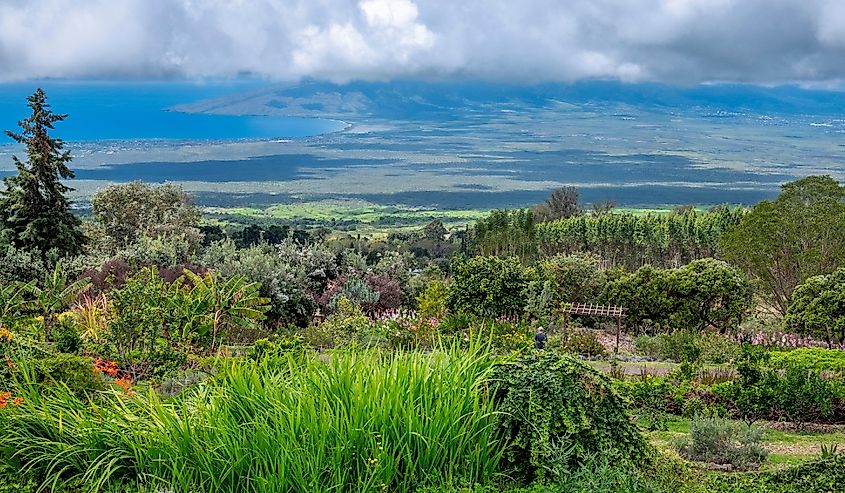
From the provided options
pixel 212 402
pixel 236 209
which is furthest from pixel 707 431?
pixel 236 209

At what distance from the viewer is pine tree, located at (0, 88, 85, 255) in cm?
2181

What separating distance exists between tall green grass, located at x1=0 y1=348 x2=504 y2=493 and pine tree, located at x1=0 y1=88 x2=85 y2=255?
18.1 m

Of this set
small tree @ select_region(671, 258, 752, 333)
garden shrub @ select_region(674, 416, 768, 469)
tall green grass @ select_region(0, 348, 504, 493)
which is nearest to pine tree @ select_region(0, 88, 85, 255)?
small tree @ select_region(671, 258, 752, 333)

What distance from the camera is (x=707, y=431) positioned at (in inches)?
273

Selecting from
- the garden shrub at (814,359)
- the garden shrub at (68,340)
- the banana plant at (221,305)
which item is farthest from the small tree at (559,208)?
the garden shrub at (68,340)

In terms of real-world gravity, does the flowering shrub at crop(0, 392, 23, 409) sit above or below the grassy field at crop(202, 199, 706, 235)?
above

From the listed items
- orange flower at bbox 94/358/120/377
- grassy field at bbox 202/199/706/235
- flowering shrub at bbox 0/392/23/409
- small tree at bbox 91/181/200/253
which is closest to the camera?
flowering shrub at bbox 0/392/23/409

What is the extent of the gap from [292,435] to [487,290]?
13.8 metres

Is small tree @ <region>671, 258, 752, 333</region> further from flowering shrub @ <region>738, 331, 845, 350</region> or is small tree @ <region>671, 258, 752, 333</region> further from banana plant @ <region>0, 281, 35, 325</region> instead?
banana plant @ <region>0, 281, 35, 325</region>

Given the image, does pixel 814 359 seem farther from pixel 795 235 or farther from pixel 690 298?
pixel 795 235

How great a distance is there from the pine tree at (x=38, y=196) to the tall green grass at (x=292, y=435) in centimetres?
1810

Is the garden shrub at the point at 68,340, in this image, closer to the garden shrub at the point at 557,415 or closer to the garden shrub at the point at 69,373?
the garden shrub at the point at 69,373

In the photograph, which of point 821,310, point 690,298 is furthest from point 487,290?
point 821,310

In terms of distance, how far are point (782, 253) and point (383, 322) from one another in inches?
602
